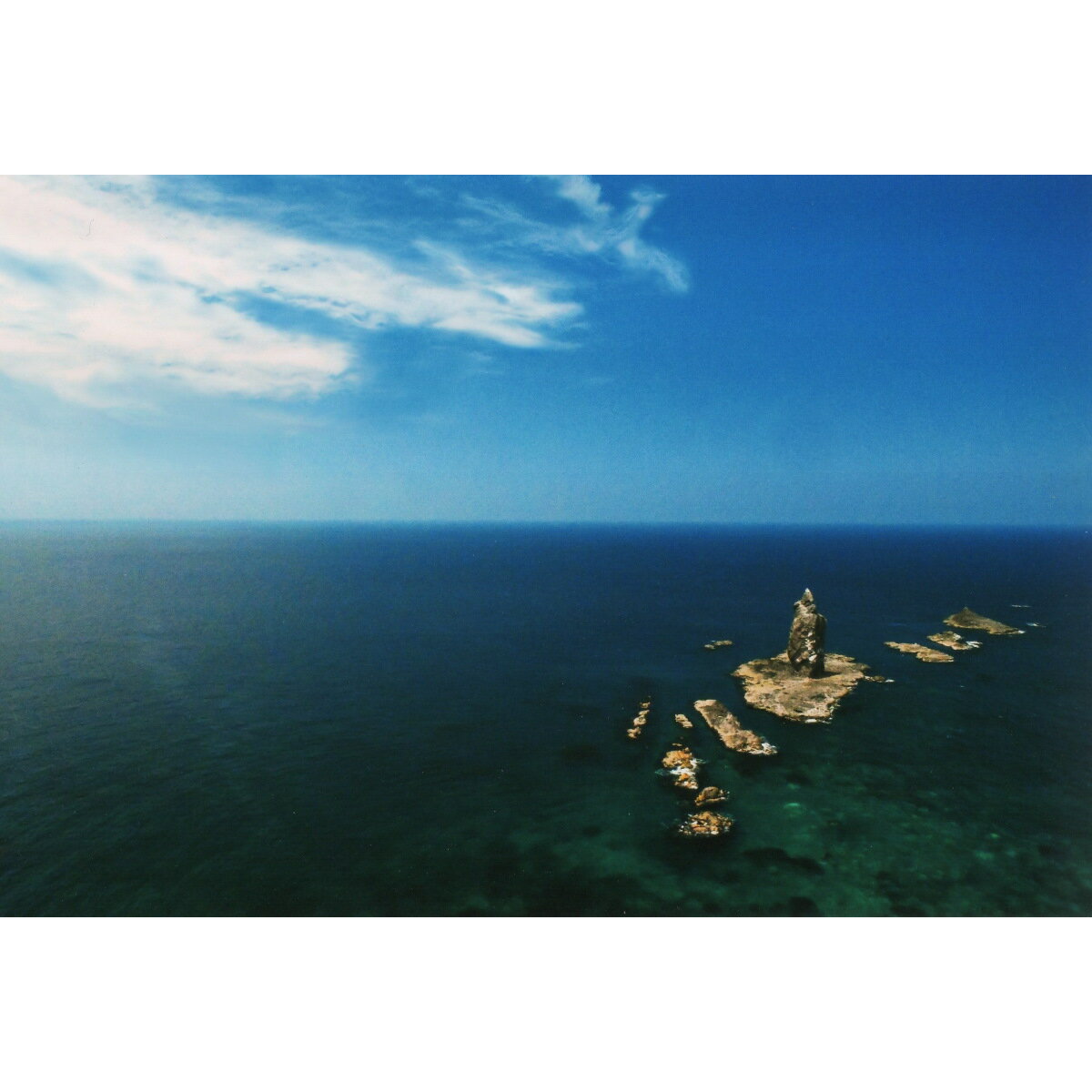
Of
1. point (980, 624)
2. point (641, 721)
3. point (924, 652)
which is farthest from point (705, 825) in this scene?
point (980, 624)

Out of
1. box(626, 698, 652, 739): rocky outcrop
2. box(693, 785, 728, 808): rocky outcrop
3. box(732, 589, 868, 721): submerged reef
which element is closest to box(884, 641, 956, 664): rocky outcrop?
box(732, 589, 868, 721): submerged reef

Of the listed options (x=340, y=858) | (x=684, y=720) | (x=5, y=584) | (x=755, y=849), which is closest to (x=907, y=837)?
(x=755, y=849)

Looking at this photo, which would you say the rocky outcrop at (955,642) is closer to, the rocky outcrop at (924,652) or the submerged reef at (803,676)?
the rocky outcrop at (924,652)

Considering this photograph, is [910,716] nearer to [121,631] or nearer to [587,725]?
[587,725]

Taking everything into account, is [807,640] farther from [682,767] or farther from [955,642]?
[955,642]

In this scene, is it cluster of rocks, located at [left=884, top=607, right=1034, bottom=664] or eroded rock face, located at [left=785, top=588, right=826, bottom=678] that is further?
cluster of rocks, located at [left=884, top=607, right=1034, bottom=664]

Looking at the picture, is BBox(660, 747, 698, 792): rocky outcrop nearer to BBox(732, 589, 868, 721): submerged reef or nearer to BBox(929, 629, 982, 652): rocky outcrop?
BBox(732, 589, 868, 721): submerged reef
